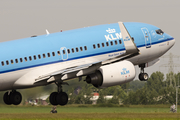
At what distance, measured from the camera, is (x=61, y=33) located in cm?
4106

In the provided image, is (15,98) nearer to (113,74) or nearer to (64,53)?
(64,53)

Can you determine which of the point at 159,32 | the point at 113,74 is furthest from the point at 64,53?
the point at 159,32

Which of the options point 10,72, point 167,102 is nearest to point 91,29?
point 10,72

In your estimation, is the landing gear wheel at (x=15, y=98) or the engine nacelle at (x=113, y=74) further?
the landing gear wheel at (x=15, y=98)

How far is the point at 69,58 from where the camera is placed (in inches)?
1576

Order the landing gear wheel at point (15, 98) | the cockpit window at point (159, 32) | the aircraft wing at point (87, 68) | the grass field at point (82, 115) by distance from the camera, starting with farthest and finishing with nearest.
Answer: the cockpit window at point (159, 32)
the landing gear wheel at point (15, 98)
the grass field at point (82, 115)
the aircraft wing at point (87, 68)

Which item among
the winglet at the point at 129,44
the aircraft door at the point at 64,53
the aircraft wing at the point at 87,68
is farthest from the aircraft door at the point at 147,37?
the aircraft door at the point at 64,53

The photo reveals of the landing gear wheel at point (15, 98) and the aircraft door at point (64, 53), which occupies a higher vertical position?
the aircraft door at point (64, 53)

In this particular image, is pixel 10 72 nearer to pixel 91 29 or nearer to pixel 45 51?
pixel 45 51

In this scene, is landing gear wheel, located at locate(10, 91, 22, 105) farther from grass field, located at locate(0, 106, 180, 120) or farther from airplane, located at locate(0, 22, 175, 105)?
grass field, located at locate(0, 106, 180, 120)

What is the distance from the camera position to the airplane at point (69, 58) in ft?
124

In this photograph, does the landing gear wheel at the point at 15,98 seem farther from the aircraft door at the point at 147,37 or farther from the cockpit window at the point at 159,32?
the cockpit window at the point at 159,32

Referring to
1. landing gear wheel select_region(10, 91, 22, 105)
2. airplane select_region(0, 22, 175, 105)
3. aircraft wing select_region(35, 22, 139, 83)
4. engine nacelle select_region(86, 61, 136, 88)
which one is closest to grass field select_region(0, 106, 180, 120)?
landing gear wheel select_region(10, 91, 22, 105)

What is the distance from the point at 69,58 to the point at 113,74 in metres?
4.67
